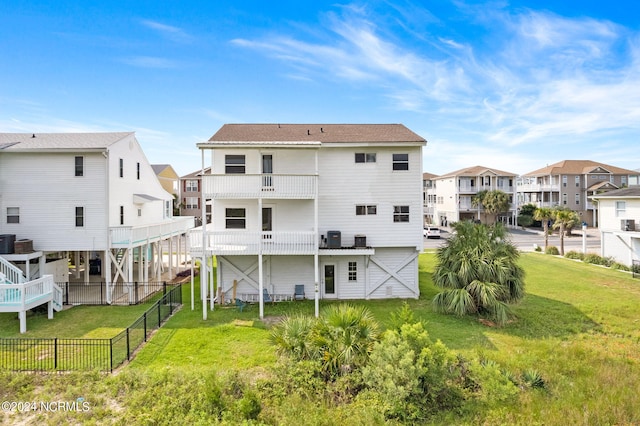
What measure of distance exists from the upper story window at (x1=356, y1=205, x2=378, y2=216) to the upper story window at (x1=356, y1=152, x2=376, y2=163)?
7.66ft

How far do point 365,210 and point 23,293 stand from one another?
49.0ft

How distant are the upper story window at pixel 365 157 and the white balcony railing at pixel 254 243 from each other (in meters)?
4.75

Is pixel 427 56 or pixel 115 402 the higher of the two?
pixel 427 56

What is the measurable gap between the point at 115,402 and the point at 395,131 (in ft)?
54.6

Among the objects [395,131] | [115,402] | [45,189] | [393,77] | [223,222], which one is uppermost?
[393,77]

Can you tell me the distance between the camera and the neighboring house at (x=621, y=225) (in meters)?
25.4

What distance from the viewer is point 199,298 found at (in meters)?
17.9

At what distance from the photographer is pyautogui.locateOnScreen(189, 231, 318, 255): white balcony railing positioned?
1505cm

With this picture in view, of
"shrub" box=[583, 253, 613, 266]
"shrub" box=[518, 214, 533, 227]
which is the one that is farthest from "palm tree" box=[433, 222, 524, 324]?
"shrub" box=[518, 214, 533, 227]

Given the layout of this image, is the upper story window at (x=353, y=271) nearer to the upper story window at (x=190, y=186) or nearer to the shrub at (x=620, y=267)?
the shrub at (x=620, y=267)

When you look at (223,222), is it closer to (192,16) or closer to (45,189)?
(45,189)

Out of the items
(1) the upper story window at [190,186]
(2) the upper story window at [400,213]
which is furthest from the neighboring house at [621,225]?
(1) the upper story window at [190,186]

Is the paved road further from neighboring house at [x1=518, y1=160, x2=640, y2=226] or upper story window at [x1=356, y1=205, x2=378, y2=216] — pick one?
upper story window at [x1=356, y1=205, x2=378, y2=216]

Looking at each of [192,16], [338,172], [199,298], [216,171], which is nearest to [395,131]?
[338,172]
